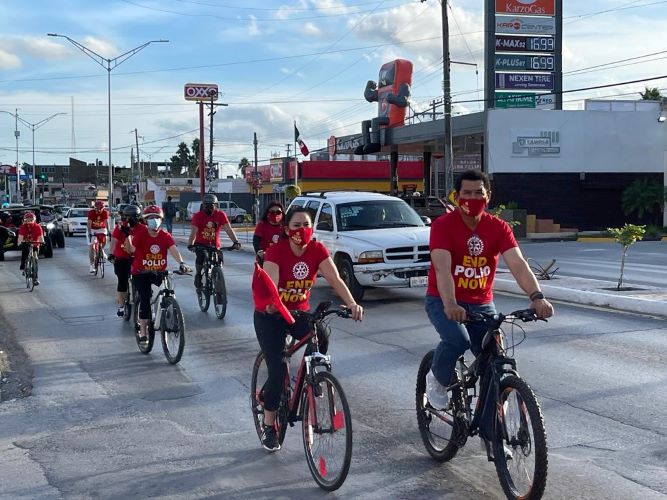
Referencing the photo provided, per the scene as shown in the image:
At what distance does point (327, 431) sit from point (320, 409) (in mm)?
149

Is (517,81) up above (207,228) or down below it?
above

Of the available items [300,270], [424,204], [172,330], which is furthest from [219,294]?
[424,204]

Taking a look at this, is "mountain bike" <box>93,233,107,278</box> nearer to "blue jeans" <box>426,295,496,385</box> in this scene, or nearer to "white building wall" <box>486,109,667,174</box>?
"blue jeans" <box>426,295,496,385</box>

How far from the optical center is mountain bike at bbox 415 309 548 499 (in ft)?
14.9

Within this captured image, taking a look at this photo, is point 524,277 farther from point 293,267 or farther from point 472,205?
point 293,267

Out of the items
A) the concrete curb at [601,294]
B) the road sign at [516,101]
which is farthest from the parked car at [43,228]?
the road sign at [516,101]

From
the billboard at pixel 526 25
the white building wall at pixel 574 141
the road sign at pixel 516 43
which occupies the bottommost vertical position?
the white building wall at pixel 574 141

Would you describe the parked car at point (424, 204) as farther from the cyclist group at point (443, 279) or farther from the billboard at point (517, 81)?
the cyclist group at point (443, 279)

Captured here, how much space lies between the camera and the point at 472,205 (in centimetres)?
529

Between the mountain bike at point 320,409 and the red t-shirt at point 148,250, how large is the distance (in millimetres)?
4718

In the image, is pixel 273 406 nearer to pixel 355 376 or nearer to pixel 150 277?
pixel 355 376

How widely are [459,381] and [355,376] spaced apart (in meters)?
3.45

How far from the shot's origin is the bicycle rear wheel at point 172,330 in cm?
959

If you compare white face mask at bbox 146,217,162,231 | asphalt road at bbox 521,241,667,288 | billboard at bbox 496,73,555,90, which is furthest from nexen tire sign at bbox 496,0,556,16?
white face mask at bbox 146,217,162,231
